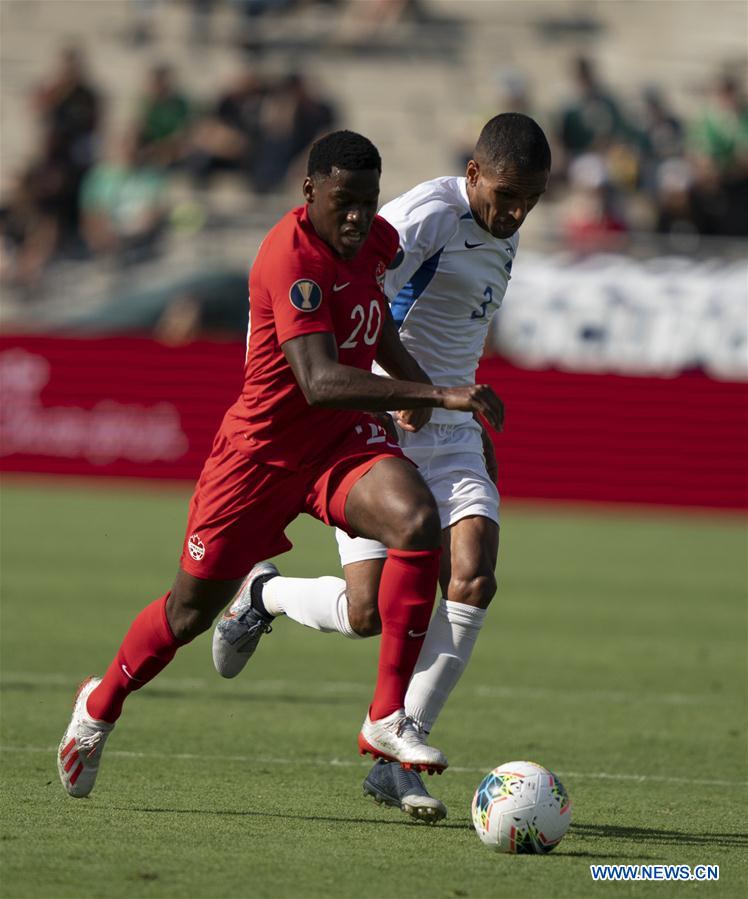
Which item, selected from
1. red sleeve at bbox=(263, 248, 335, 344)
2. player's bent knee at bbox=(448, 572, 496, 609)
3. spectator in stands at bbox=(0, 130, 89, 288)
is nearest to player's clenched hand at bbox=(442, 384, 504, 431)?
red sleeve at bbox=(263, 248, 335, 344)

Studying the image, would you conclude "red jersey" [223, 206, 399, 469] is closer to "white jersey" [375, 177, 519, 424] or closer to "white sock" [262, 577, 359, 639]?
"white jersey" [375, 177, 519, 424]

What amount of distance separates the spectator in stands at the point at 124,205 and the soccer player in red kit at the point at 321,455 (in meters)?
15.7

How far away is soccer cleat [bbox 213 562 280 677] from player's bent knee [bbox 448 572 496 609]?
3.85ft

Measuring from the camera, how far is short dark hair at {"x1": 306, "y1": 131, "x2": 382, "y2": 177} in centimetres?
597

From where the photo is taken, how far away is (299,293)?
5973 mm

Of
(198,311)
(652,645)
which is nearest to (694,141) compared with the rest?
(198,311)

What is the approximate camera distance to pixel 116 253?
21672 millimetres

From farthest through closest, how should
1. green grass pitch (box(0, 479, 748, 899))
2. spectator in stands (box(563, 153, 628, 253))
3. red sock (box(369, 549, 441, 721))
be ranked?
spectator in stands (box(563, 153, 628, 253)) → red sock (box(369, 549, 441, 721)) → green grass pitch (box(0, 479, 748, 899))

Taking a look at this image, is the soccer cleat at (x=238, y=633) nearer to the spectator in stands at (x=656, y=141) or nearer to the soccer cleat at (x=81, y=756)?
the soccer cleat at (x=81, y=756)

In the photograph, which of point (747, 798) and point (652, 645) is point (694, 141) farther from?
point (747, 798)

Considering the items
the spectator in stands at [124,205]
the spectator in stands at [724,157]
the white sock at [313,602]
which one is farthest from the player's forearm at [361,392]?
the spectator in stands at [724,157]

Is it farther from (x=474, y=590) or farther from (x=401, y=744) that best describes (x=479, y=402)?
(x=401, y=744)

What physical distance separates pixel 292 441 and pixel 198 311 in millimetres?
14763

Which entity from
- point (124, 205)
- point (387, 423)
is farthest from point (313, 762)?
point (124, 205)
